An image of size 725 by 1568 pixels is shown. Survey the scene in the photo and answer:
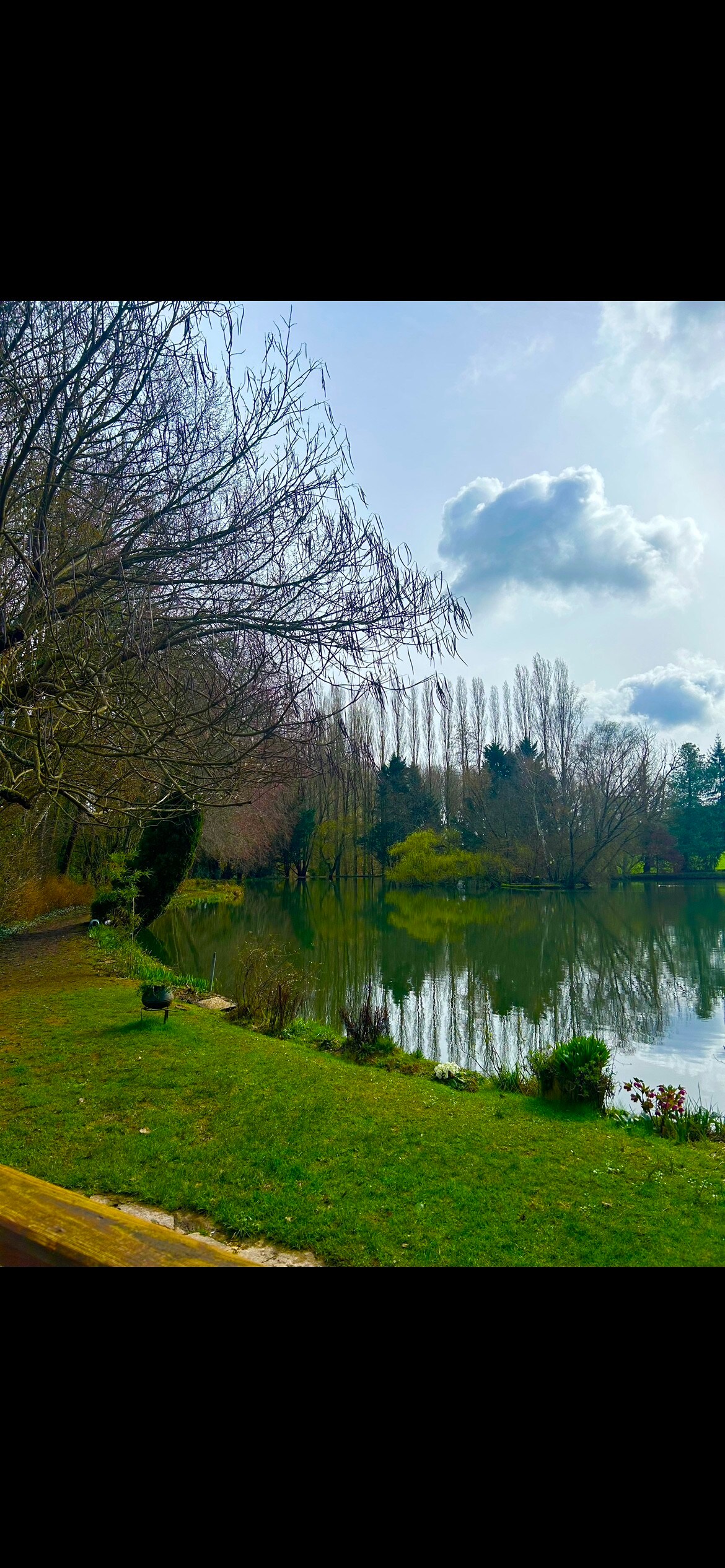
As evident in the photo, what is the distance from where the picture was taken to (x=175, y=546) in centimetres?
284

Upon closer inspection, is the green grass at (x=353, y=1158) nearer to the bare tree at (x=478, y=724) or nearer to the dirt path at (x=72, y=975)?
the dirt path at (x=72, y=975)

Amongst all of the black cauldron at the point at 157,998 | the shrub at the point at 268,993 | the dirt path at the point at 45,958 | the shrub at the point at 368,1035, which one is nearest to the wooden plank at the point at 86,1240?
the black cauldron at the point at 157,998

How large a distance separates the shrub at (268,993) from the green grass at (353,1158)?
4.13ft

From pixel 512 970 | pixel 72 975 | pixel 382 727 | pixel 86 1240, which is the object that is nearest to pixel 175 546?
pixel 382 727

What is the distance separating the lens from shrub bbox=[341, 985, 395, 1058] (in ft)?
19.0

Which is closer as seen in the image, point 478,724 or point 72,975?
point 72,975

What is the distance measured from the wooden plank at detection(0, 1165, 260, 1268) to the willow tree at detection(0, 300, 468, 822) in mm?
1675

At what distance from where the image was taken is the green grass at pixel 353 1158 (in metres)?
2.55

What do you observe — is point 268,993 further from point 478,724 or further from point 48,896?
point 478,724

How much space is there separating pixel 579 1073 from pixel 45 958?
6670mm
